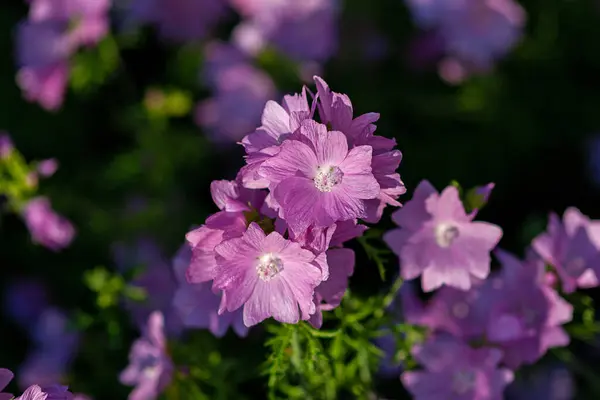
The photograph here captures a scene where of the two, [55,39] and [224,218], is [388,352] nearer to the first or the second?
[224,218]

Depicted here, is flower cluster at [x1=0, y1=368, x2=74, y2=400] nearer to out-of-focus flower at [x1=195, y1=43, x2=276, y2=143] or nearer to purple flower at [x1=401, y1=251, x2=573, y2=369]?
purple flower at [x1=401, y1=251, x2=573, y2=369]

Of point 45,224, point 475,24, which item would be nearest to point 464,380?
point 45,224

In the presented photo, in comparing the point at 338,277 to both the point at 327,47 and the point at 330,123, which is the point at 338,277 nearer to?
the point at 330,123

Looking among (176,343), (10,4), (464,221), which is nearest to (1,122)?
(10,4)

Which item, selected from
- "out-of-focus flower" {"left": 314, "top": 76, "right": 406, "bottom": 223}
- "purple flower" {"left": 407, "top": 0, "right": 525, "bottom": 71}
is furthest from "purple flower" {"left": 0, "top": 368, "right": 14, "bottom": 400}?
"purple flower" {"left": 407, "top": 0, "right": 525, "bottom": 71}

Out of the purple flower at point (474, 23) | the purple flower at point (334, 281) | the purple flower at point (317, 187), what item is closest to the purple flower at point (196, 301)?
the purple flower at point (334, 281)

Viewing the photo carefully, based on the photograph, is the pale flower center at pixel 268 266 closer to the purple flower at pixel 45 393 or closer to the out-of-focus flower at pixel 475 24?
the purple flower at pixel 45 393

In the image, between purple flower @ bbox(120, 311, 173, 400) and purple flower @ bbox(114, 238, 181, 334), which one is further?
purple flower @ bbox(114, 238, 181, 334)
